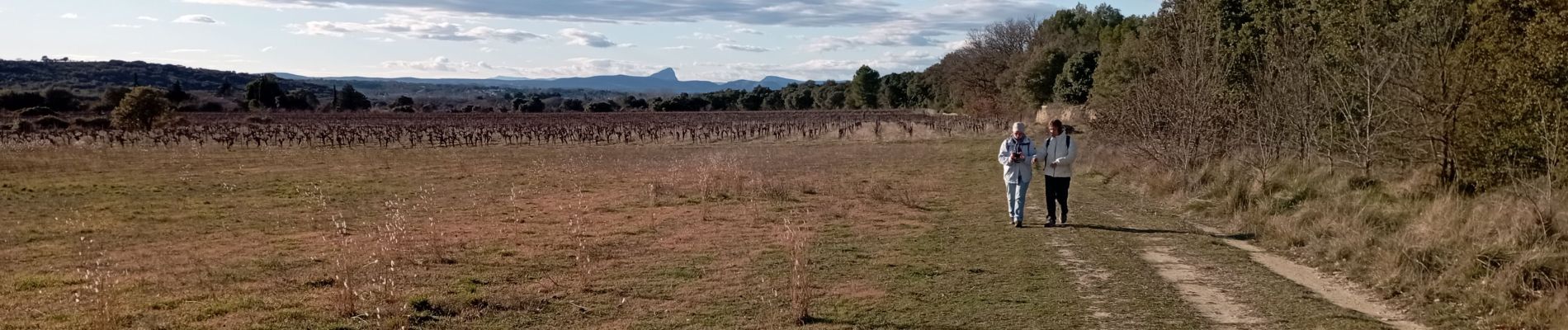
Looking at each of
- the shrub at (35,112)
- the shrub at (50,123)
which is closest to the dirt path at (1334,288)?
the shrub at (50,123)

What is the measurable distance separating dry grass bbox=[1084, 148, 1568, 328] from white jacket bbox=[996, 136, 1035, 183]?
2477 millimetres

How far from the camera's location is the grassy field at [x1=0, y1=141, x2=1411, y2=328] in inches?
289

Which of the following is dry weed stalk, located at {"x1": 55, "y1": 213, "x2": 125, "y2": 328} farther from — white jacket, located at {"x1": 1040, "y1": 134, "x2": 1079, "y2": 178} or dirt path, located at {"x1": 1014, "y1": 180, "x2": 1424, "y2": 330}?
white jacket, located at {"x1": 1040, "y1": 134, "x2": 1079, "y2": 178}

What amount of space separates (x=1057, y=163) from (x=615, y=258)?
15.9 ft

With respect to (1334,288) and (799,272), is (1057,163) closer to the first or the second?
(1334,288)

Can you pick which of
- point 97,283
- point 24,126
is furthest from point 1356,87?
point 24,126

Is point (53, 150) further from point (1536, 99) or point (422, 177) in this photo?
point (1536, 99)

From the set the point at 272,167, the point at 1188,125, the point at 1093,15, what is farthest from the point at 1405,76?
the point at 1093,15

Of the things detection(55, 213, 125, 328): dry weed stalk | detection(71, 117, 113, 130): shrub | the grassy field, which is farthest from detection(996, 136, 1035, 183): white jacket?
detection(71, 117, 113, 130): shrub

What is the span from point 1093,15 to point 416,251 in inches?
2564

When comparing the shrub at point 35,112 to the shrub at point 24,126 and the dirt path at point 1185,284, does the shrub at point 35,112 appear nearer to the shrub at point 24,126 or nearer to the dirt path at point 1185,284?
the shrub at point 24,126

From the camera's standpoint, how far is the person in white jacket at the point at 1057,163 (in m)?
11.0

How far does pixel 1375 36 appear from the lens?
1385 centimetres

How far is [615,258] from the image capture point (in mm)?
10391
